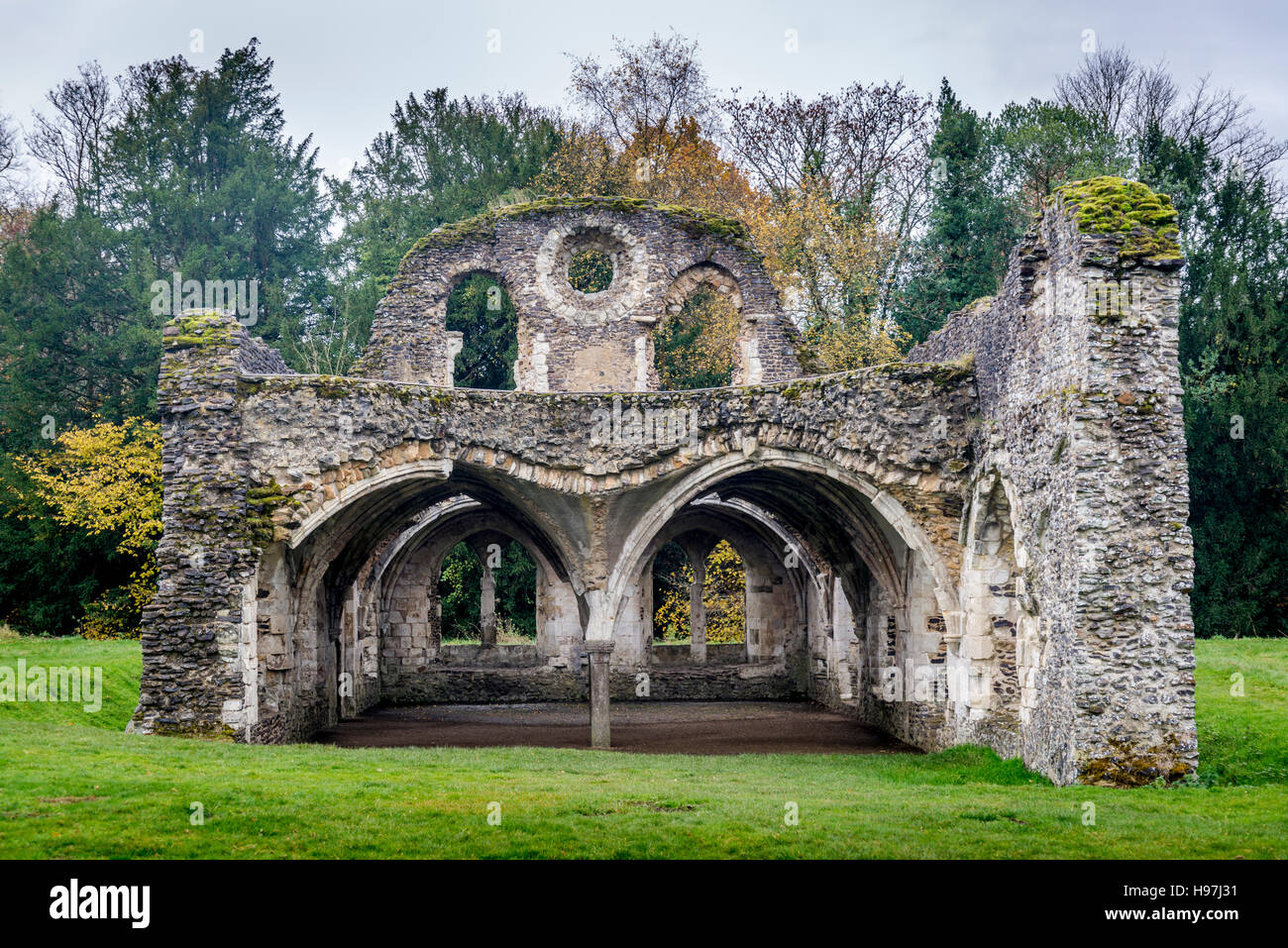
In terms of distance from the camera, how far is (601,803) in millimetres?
12008

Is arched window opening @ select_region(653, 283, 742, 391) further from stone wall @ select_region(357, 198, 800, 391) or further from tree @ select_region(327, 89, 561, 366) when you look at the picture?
stone wall @ select_region(357, 198, 800, 391)

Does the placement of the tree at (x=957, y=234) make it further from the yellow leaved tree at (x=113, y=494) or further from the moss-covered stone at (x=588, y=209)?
the yellow leaved tree at (x=113, y=494)

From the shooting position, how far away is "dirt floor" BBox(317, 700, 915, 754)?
65.2 feet

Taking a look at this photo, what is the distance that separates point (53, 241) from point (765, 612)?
20.6 m

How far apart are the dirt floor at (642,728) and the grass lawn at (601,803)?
2.84 m

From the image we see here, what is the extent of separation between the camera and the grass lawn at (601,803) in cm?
1005

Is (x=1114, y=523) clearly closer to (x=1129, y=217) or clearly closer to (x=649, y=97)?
(x=1129, y=217)

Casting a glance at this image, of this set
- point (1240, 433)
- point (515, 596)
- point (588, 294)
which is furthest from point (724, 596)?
point (1240, 433)

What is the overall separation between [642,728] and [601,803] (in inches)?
419

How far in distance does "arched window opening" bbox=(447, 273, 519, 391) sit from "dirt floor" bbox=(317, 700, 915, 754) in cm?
1077

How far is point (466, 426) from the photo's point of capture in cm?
1905

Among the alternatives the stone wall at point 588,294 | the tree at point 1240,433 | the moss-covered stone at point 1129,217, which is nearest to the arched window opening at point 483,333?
the stone wall at point 588,294

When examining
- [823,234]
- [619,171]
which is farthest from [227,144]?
[823,234]

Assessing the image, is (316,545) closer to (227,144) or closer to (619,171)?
(619,171)
